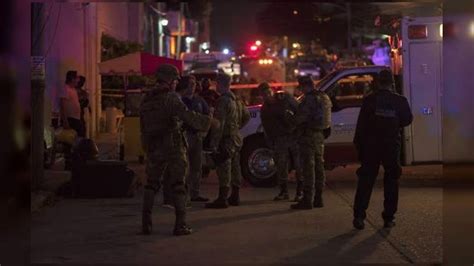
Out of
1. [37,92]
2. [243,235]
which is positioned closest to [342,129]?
[243,235]

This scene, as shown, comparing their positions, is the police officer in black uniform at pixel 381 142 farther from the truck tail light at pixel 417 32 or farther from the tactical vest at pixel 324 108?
the truck tail light at pixel 417 32

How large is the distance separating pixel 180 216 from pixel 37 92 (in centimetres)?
392

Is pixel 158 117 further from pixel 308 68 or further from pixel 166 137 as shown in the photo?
pixel 308 68

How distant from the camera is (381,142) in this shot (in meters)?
8.73

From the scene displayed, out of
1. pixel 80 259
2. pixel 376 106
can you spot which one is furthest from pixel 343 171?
pixel 80 259

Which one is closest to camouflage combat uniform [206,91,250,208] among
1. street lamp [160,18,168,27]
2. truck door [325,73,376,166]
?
truck door [325,73,376,166]

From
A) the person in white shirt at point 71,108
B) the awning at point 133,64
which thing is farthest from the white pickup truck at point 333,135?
the awning at point 133,64

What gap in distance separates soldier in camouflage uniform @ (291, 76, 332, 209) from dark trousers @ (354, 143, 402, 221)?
1432 mm

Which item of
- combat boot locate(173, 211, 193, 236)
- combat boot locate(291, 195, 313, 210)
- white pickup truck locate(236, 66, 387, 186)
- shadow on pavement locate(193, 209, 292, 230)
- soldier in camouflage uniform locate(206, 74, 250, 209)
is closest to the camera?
combat boot locate(173, 211, 193, 236)

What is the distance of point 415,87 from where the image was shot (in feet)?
40.9

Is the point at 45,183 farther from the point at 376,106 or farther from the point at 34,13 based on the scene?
the point at 376,106

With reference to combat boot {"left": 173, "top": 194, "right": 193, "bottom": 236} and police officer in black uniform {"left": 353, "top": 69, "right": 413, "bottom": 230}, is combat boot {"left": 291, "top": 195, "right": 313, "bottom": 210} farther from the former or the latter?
combat boot {"left": 173, "top": 194, "right": 193, "bottom": 236}

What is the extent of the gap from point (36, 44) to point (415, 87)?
19.7 feet

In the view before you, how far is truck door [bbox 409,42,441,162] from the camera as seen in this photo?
40.8 ft
